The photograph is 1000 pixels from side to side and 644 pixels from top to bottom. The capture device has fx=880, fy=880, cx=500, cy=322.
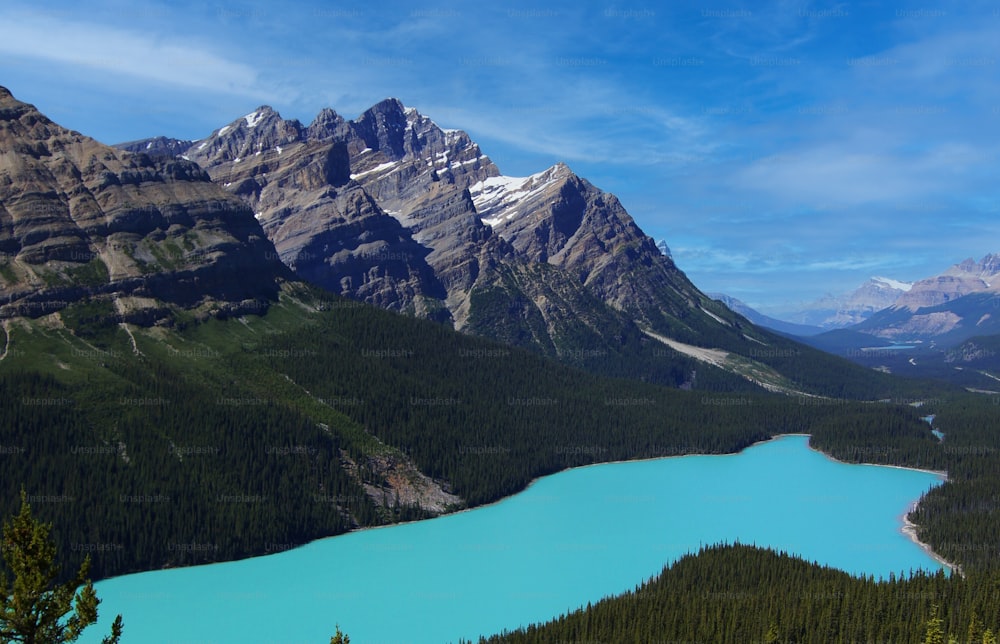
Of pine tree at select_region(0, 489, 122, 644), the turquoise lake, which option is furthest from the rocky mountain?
pine tree at select_region(0, 489, 122, 644)

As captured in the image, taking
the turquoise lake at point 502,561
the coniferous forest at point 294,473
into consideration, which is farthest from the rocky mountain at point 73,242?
the turquoise lake at point 502,561

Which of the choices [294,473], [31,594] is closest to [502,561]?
[294,473]

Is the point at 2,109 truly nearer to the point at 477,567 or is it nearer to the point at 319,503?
the point at 319,503

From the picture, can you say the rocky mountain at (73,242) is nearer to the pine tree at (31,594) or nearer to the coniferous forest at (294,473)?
the coniferous forest at (294,473)

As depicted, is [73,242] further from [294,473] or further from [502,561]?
[502,561]

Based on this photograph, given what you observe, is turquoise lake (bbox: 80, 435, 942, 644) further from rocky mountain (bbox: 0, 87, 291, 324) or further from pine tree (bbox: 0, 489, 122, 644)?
rocky mountain (bbox: 0, 87, 291, 324)

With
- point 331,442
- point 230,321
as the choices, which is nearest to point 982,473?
point 331,442
